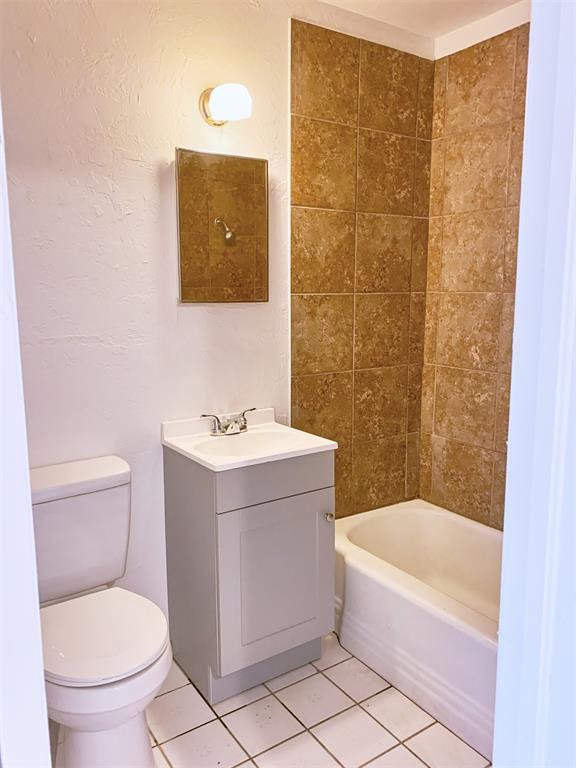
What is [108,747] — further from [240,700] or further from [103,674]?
[240,700]

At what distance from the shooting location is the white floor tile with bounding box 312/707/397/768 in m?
1.84

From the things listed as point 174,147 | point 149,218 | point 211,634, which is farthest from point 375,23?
point 211,634

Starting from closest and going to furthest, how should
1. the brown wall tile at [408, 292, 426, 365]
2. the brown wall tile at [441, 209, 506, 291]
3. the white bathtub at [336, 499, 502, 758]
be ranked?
the white bathtub at [336, 499, 502, 758] < the brown wall tile at [441, 209, 506, 291] < the brown wall tile at [408, 292, 426, 365]

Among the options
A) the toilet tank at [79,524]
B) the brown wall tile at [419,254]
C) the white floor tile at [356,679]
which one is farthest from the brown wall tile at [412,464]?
the toilet tank at [79,524]

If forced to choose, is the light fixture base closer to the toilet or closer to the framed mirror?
the framed mirror

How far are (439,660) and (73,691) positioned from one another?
1180 millimetres

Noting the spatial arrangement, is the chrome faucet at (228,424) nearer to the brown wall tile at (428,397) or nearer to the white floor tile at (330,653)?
the white floor tile at (330,653)

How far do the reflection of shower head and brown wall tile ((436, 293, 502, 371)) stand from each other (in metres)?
1.09

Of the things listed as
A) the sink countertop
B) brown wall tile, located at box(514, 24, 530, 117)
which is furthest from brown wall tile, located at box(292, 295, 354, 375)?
brown wall tile, located at box(514, 24, 530, 117)

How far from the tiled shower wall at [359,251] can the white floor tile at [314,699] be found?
808 millimetres

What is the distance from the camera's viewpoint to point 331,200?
2.53m

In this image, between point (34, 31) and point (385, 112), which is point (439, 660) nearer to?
point (385, 112)

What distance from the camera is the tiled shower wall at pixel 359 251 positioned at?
2.46m


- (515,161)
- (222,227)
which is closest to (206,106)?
(222,227)
